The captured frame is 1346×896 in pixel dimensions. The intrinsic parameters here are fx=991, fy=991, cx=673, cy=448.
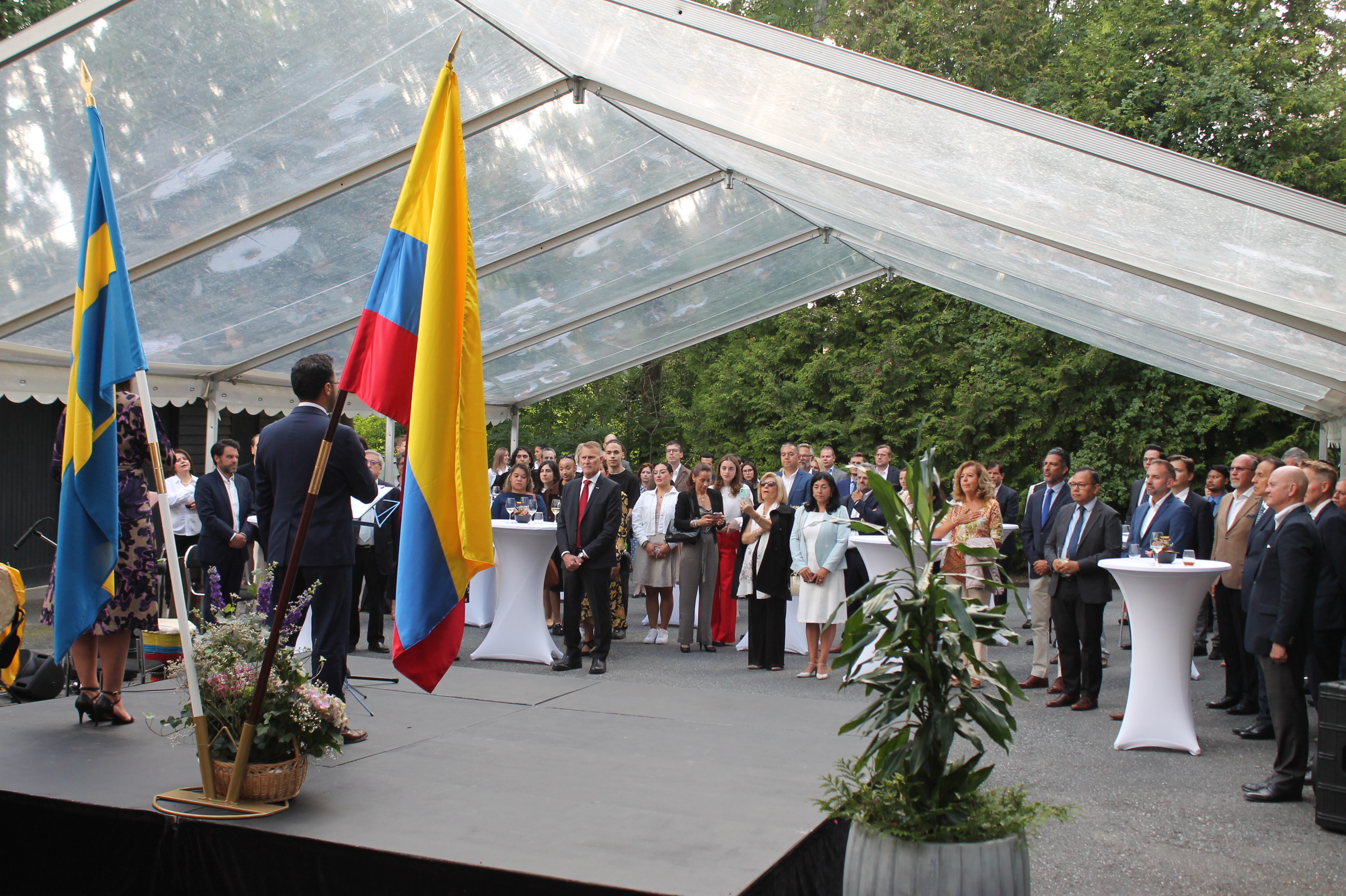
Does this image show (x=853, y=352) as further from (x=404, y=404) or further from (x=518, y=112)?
(x=404, y=404)

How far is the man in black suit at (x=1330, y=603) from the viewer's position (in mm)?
4914

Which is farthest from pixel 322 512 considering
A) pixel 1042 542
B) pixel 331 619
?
pixel 1042 542

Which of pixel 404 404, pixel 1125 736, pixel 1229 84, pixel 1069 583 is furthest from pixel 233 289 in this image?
pixel 1229 84

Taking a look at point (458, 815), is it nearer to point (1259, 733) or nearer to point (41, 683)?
point (41, 683)

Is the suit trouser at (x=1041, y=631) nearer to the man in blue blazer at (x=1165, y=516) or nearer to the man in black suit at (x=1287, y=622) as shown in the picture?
the man in blue blazer at (x=1165, y=516)

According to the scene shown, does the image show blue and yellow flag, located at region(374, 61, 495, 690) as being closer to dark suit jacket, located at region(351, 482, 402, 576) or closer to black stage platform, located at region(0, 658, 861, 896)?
black stage platform, located at region(0, 658, 861, 896)

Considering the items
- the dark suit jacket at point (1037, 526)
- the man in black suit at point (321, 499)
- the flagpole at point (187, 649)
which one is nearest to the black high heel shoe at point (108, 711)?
the man in black suit at point (321, 499)

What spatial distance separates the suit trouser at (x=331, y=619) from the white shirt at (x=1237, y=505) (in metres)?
6.41

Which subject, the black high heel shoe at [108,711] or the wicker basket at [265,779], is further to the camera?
the black high heel shoe at [108,711]

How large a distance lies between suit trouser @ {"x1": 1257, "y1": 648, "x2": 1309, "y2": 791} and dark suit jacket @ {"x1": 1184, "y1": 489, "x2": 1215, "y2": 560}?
3.11m

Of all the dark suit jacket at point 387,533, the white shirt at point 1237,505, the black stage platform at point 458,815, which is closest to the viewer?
the black stage platform at point 458,815

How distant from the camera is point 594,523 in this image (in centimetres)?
786

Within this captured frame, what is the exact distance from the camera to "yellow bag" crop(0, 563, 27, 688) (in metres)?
5.99

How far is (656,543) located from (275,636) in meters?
6.34
